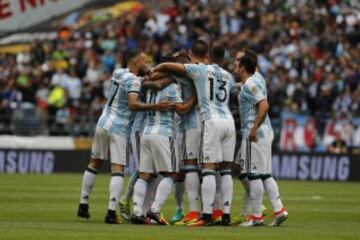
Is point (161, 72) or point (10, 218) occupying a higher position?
point (161, 72)

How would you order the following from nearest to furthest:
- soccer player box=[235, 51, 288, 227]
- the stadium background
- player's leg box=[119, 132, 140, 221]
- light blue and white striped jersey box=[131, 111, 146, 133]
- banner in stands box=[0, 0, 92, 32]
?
banner in stands box=[0, 0, 92, 32], soccer player box=[235, 51, 288, 227], player's leg box=[119, 132, 140, 221], light blue and white striped jersey box=[131, 111, 146, 133], the stadium background

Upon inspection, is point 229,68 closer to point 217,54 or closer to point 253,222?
point 217,54

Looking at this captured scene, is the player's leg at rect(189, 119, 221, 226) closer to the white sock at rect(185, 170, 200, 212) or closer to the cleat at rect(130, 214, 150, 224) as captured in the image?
the white sock at rect(185, 170, 200, 212)

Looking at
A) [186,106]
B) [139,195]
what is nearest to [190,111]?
[186,106]

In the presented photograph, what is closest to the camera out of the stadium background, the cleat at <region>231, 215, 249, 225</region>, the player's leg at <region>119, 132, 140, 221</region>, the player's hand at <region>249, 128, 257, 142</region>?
the player's hand at <region>249, 128, 257, 142</region>

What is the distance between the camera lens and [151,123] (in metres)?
17.3

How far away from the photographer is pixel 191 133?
17.4 meters

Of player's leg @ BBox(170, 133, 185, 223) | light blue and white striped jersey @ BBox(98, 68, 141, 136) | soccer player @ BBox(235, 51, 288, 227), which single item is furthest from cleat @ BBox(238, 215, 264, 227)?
light blue and white striped jersey @ BBox(98, 68, 141, 136)

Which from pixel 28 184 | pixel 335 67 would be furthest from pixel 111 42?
pixel 28 184

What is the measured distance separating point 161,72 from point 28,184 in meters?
12.1

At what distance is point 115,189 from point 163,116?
124 centimetres

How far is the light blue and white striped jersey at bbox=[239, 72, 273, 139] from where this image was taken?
17312mm

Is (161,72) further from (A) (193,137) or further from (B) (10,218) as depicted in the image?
(B) (10,218)

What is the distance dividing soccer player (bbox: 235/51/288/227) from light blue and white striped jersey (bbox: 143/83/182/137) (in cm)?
99
